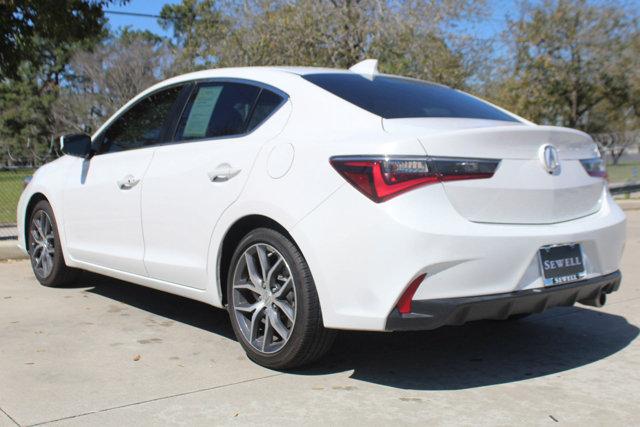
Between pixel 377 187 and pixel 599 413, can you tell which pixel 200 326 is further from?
pixel 599 413

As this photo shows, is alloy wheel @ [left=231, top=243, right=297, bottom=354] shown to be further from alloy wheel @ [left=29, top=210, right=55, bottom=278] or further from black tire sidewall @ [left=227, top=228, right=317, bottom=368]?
alloy wheel @ [left=29, top=210, right=55, bottom=278]

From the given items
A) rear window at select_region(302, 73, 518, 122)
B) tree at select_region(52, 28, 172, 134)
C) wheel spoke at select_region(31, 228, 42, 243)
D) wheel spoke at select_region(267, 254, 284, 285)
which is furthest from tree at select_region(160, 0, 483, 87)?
tree at select_region(52, 28, 172, 134)

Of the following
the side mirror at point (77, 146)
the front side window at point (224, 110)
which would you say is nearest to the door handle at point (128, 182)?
the front side window at point (224, 110)

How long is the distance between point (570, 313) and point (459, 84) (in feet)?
55.9

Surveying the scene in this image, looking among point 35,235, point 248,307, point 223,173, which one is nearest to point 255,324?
point 248,307

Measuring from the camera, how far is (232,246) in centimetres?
435

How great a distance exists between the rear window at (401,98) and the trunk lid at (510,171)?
0.21 metres

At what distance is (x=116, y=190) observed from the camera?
5.20 metres

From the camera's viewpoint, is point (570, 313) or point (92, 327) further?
point (570, 313)

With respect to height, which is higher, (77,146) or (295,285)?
(77,146)

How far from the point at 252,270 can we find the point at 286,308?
0.32 meters

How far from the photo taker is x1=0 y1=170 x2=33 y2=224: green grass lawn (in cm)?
1040

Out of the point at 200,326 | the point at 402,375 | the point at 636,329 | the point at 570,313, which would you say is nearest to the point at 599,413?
the point at 402,375

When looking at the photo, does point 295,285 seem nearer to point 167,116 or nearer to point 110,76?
point 167,116
